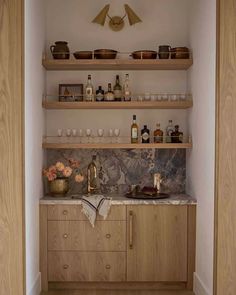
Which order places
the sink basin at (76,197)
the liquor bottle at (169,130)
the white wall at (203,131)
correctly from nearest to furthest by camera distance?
1. the white wall at (203,131)
2. the sink basin at (76,197)
3. the liquor bottle at (169,130)

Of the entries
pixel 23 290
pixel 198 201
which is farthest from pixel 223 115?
pixel 23 290

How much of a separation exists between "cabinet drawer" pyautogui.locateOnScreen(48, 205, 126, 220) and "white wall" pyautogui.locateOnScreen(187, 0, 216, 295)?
69 centimetres

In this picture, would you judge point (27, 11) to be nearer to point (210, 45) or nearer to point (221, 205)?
point (210, 45)

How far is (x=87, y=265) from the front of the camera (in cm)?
377

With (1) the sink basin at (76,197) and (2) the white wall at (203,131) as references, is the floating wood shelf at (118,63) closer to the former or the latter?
(2) the white wall at (203,131)

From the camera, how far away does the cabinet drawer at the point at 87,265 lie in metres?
3.77

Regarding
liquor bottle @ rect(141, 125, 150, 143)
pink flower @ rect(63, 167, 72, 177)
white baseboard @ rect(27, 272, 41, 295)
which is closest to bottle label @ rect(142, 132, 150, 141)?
liquor bottle @ rect(141, 125, 150, 143)

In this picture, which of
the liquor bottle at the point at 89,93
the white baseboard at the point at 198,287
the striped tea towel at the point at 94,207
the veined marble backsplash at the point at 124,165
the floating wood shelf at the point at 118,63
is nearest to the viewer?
the white baseboard at the point at 198,287

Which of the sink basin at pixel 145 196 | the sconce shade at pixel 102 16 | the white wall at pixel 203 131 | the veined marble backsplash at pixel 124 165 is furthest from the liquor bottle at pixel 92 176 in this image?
the sconce shade at pixel 102 16

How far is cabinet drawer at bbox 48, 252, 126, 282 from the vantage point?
3.77 m

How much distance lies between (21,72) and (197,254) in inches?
83.2

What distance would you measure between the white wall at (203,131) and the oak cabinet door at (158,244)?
0.17 meters

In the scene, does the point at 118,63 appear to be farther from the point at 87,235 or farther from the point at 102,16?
the point at 87,235

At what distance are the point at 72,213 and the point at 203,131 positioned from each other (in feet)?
4.40
